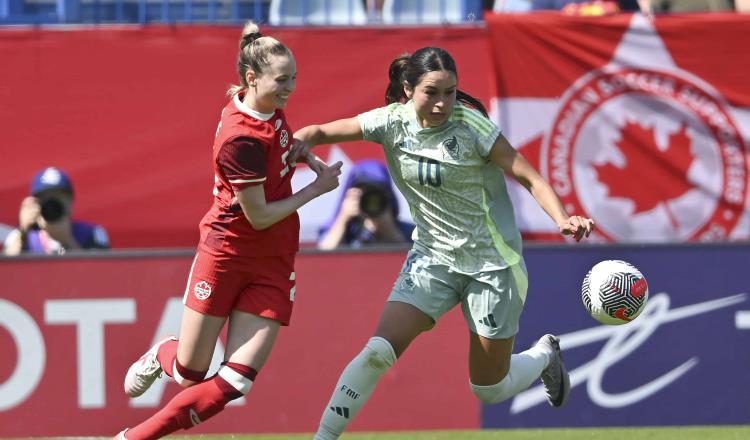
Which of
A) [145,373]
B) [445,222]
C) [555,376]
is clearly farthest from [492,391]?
[145,373]

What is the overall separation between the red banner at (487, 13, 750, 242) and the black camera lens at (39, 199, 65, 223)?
3.06 m

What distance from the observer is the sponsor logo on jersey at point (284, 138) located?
5879 mm

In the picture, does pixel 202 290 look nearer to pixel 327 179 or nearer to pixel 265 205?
pixel 265 205

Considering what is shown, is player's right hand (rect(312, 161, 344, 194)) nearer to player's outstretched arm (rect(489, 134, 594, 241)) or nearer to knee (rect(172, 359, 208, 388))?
player's outstretched arm (rect(489, 134, 594, 241))

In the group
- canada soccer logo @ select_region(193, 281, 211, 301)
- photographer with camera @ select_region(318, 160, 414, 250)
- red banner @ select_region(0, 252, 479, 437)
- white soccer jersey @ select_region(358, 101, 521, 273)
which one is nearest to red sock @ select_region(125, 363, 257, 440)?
canada soccer logo @ select_region(193, 281, 211, 301)

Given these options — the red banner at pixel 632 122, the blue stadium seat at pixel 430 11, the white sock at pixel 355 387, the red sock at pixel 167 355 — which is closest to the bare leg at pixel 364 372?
→ the white sock at pixel 355 387

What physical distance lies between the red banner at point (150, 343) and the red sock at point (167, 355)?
5.67 feet

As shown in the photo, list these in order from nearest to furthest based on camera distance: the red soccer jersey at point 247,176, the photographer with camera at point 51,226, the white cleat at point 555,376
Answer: the red soccer jersey at point 247,176
the white cleat at point 555,376
the photographer with camera at point 51,226

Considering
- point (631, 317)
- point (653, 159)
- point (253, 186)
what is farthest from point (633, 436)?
point (253, 186)

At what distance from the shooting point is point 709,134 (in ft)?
30.7

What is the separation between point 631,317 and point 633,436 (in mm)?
1579

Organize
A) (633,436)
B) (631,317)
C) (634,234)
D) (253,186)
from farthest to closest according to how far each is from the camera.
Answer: (634,234), (633,436), (631,317), (253,186)

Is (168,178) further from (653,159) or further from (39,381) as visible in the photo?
(653,159)

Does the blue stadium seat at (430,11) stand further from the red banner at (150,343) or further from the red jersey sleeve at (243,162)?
the red jersey sleeve at (243,162)
